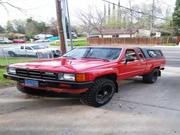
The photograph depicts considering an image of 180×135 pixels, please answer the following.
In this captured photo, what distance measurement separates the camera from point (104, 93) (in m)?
5.78

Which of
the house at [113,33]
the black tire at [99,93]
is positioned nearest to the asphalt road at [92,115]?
the black tire at [99,93]

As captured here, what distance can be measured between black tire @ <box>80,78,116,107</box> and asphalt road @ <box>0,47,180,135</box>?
0.14 meters

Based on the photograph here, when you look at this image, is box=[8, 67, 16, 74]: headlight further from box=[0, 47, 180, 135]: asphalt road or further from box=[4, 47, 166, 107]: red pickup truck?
box=[0, 47, 180, 135]: asphalt road

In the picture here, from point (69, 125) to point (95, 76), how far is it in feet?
4.34

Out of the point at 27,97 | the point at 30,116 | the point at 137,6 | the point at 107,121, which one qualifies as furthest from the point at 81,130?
the point at 137,6

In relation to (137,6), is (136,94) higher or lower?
lower

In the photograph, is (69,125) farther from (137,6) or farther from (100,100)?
(137,6)

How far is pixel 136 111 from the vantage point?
528cm

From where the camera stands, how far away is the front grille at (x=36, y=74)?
203 inches

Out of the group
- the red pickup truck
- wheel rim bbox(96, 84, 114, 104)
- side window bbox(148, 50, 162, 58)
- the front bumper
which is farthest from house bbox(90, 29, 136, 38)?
the front bumper

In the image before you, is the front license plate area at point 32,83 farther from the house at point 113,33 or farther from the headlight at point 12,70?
the house at point 113,33

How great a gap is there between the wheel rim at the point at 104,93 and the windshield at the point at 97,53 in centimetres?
89

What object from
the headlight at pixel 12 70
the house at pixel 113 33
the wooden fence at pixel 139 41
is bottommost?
the wooden fence at pixel 139 41

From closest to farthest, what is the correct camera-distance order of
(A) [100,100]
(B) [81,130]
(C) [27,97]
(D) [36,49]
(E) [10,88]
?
(B) [81,130]
(A) [100,100]
(C) [27,97]
(E) [10,88]
(D) [36,49]
